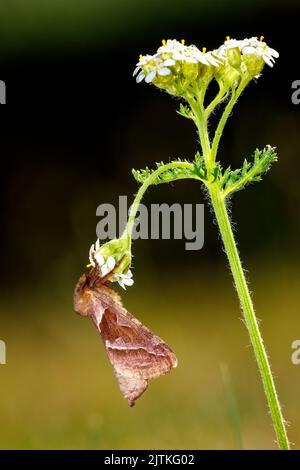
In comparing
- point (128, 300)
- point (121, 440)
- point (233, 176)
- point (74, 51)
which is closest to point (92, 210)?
point (128, 300)

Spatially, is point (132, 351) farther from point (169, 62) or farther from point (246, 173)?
point (169, 62)

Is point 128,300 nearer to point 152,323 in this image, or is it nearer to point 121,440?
point 152,323

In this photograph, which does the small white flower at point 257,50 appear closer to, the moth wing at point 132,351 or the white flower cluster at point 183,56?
the white flower cluster at point 183,56

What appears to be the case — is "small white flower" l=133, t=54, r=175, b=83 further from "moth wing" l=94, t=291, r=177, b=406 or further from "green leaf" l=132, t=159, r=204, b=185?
"moth wing" l=94, t=291, r=177, b=406

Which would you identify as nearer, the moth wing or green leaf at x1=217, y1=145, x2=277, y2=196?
the moth wing

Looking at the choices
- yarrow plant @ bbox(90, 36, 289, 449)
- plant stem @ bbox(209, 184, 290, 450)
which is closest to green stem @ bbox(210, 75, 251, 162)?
yarrow plant @ bbox(90, 36, 289, 449)

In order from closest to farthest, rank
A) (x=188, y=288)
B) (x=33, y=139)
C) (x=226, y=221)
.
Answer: (x=226, y=221), (x=188, y=288), (x=33, y=139)

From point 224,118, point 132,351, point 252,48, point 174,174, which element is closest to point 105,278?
point 132,351
